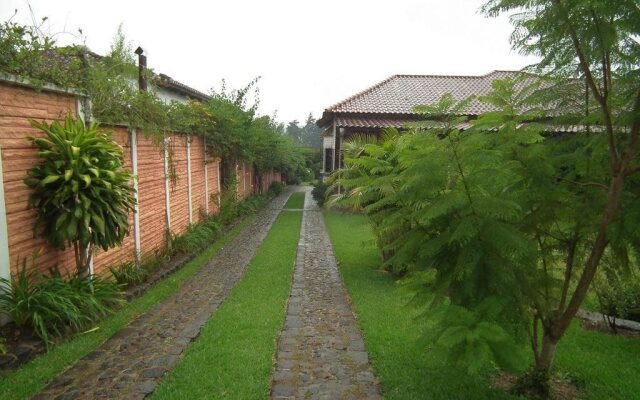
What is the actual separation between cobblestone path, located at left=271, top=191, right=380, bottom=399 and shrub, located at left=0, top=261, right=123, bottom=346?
7.88 ft

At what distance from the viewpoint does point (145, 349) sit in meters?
4.72

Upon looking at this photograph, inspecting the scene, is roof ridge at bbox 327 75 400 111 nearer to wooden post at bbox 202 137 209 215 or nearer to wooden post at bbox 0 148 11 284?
wooden post at bbox 202 137 209 215

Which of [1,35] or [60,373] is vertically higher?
[1,35]

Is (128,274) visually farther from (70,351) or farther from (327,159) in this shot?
(327,159)

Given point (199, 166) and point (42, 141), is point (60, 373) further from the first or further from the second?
point (199, 166)

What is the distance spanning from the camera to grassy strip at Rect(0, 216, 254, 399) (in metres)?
3.76

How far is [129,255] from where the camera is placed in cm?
742

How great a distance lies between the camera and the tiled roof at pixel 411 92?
1982 centimetres

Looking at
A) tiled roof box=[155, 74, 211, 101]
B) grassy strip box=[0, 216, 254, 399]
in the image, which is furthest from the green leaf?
tiled roof box=[155, 74, 211, 101]

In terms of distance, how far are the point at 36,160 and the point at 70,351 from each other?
225 centimetres

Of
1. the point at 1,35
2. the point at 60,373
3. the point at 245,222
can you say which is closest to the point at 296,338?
the point at 60,373

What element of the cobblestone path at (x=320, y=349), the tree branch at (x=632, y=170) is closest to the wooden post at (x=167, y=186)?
the cobblestone path at (x=320, y=349)

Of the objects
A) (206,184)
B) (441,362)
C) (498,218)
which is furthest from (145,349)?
(206,184)

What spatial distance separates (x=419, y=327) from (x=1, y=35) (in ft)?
19.1
